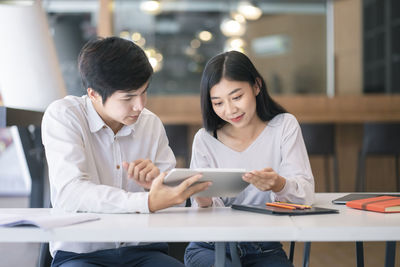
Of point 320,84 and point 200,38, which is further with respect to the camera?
point 200,38

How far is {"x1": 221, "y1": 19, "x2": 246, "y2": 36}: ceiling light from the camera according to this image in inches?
311

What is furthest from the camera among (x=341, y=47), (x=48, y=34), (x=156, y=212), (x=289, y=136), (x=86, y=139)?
(x=341, y=47)

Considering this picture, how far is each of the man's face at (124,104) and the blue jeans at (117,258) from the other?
14.9 inches

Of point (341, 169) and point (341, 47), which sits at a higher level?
point (341, 47)

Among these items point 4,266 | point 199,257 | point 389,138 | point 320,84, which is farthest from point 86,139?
point 320,84

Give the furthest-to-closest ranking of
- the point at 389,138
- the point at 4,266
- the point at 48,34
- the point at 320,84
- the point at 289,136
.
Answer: the point at 320,84 → the point at 389,138 → the point at 4,266 → the point at 48,34 → the point at 289,136

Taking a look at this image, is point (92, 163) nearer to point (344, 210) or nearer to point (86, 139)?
point (86, 139)

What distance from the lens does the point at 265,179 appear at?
55.5 inches

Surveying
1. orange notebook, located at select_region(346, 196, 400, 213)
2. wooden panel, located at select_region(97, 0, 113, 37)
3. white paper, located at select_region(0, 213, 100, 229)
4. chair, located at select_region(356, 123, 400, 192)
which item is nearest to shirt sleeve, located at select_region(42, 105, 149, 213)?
white paper, located at select_region(0, 213, 100, 229)

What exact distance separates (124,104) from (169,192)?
35 cm

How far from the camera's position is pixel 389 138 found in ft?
14.8

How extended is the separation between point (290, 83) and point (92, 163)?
6458 millimetres

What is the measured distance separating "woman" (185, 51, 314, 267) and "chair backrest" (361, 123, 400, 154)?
2868mm

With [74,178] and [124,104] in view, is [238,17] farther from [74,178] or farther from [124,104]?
[74,178]
